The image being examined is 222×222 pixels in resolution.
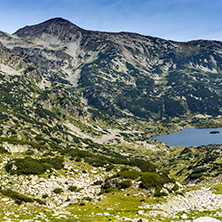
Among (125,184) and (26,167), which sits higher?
(26,167)

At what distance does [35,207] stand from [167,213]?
67.8ft

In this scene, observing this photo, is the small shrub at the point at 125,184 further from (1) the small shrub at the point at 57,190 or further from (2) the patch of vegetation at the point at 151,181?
(1) the small shrub at the point at 57,190

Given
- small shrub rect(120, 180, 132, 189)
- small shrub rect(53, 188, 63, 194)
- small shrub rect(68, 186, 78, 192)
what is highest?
small shrub rect(120, 180, 132, 189)

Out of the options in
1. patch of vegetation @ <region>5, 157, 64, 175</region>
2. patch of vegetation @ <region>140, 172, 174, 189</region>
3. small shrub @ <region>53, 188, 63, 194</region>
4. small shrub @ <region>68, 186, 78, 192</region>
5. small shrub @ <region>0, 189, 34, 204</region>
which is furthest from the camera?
patch of vegetation @ <region>5, 157, 64, 175</region>

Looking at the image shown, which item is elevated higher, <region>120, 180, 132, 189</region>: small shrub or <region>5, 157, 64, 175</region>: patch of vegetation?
<region>5, 157, 64, 175</region>: patch of vegetation

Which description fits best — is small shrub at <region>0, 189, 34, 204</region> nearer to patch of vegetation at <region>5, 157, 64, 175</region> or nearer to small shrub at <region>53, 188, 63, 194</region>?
small shrub at <region>53, 188, 63, 194</region>

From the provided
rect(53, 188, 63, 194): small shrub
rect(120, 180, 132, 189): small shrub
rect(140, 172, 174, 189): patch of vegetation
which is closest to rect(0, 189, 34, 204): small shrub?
rect(53, 188, 63, 194): small shrub

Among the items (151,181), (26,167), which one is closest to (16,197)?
(26,167)

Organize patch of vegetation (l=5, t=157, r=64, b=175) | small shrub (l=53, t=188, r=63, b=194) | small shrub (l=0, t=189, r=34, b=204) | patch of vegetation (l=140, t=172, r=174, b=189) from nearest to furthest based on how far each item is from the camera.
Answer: small shrub (l=0, t=189, r=34, b=204) → small shrub (l=53, t=188, r=63, b=194) → patch of vegetation (l=140, t=172, r=174, b=189) → patch of vegetation (l=5, t=157, r=64, b=175)

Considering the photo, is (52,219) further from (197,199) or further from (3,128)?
(3,128)

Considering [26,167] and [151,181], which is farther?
[26,167]

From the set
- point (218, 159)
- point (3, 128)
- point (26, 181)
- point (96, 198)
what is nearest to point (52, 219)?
point (96, 198)

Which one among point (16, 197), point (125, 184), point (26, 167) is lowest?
point (125, 184)

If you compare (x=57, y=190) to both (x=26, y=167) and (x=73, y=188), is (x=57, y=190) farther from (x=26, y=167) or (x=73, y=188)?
(x=26, y=167)
